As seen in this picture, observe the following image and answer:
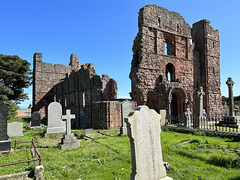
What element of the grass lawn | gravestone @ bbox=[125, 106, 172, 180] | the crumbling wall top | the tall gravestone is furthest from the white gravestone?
the crumbling wall top

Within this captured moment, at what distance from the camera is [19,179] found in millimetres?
3957

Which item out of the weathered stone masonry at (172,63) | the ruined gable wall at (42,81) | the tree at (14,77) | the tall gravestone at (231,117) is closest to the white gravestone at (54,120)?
the weathered stone masonry at (172,63)

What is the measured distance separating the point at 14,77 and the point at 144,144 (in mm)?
31742

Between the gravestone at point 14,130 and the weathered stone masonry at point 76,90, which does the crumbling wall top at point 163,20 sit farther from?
the gravestone at point 14,130

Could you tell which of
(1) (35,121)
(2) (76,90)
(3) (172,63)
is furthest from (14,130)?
(3) (172,63)

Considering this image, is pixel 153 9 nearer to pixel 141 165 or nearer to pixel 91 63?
pixel 91 63

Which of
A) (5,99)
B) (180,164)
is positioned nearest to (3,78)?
(5,99)

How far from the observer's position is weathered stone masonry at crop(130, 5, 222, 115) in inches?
697

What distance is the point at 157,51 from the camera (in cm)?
1889

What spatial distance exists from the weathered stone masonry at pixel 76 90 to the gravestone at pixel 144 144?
1091 cm

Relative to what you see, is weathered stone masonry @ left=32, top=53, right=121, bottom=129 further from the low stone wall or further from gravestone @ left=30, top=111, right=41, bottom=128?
the low stone wall

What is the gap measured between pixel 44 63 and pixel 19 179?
29.9m

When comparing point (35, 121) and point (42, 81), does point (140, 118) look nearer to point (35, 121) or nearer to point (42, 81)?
point (35, 121)

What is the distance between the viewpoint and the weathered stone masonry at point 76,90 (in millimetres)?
17891
